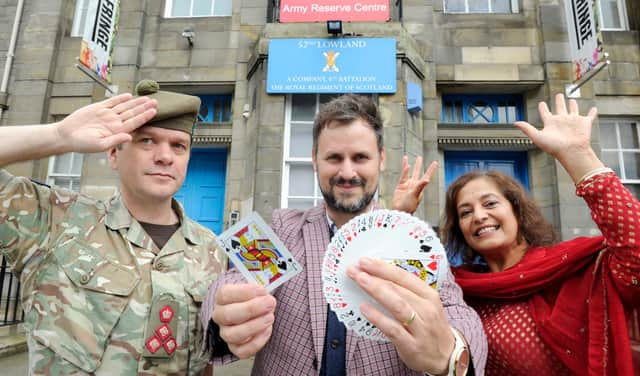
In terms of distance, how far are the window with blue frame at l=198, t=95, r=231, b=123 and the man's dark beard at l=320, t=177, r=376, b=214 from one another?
5658 millimetres

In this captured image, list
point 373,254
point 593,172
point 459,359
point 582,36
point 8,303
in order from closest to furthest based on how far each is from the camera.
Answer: point 459,359 → point 373,254 → point 593,172 → point 8,303 → point 582,36

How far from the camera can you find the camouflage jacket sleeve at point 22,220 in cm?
133

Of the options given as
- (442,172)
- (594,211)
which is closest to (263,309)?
(594,211)

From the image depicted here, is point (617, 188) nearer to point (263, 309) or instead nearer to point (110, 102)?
point (263, 309)

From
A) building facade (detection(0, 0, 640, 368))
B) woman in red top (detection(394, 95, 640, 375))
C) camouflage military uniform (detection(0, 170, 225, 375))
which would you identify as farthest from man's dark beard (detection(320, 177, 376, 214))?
building facade (detection(0, 0, 640, 368))

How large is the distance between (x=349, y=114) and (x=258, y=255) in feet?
2.35

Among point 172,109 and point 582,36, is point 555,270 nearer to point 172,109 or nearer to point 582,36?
point 172,109

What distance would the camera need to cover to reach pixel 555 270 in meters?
1.53

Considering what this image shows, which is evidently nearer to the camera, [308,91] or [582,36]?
[308,91]

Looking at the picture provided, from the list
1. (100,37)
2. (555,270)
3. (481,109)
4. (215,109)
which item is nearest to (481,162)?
(481,109)

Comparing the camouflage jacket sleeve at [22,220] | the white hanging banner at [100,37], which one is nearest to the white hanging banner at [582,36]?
the camouflage jacket sleeve at [22,220]

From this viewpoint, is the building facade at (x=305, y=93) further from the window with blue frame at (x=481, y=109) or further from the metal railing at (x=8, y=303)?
the metal railing at (x=8, y=303)

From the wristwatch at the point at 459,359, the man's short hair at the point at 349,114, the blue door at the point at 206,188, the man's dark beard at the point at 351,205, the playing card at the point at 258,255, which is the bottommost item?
the wristwatch at the point at 459,359

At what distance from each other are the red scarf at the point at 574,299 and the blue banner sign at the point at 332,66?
4104mm
